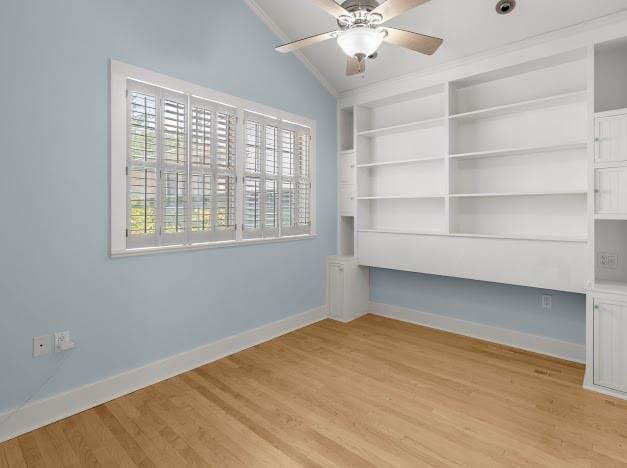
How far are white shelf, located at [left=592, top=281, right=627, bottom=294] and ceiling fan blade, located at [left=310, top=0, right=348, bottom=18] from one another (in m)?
2.48

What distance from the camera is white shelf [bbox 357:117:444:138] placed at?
3.56 metres

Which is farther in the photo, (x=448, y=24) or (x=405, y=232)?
(x=405, y=232)

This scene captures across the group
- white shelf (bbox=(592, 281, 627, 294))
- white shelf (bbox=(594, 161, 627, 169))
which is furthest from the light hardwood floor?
white shelf (bbox=(594, 161, 627, 169))

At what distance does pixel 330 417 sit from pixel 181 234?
1.72m

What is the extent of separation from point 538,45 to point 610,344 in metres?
2.34

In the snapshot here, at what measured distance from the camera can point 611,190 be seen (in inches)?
99.4

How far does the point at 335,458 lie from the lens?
5.91 feet

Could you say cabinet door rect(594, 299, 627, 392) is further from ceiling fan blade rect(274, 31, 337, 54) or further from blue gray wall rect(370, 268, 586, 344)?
ceiling fan blade rect(274, 31, 337, 54)

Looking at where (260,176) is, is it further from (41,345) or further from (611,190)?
(611,190)

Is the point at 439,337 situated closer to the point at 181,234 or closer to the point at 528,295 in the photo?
the point at 528,295

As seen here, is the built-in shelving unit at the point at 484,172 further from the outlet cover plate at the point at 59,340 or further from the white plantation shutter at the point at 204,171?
the outlet cover plate at the point at 59,340

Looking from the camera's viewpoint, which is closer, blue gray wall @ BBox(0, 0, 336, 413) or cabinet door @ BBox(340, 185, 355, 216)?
blue gray wall @ BBox(0, 0, 336, 413)

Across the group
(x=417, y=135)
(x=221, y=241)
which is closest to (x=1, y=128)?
(x=221, y=241)

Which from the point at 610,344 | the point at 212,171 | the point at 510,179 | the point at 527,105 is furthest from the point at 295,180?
the point at 610,344
